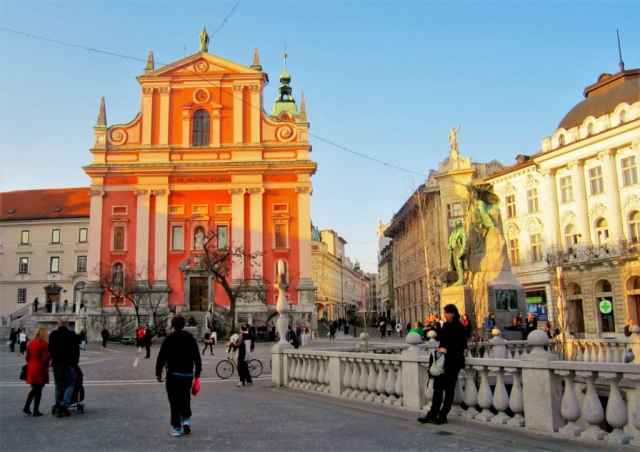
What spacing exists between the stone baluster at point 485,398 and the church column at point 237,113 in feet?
140

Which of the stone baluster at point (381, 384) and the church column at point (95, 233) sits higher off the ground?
the church column at point (95, 233)

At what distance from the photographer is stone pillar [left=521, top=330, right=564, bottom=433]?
7.08 metres

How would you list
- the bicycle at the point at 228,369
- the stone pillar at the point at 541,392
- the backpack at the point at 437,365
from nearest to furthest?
the stone pillar at the point at 541,392, the backpack at the point at 437,365, the bicycle at the point at 228,369

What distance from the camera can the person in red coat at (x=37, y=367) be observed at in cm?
995

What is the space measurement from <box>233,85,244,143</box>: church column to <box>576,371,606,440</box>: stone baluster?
146ft

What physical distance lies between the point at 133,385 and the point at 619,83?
116 feet

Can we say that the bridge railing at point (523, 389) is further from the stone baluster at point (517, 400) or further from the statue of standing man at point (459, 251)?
the statue of standing man at point (459, 251)

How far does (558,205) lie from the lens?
40.8 meters

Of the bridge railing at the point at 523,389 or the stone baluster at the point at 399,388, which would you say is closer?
the bridge railing at the point at 523,389

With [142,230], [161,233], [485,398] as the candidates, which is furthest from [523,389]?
[142,230]

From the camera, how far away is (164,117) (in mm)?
49500

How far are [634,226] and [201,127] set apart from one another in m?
33.5

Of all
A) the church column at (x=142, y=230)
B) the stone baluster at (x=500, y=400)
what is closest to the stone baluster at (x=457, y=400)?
the stone baluster at (x=500, y=400)

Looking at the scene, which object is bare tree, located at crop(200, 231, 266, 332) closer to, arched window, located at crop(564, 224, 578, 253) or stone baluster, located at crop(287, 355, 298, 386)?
arched window, located at crop(564, 224, 578, 253)
